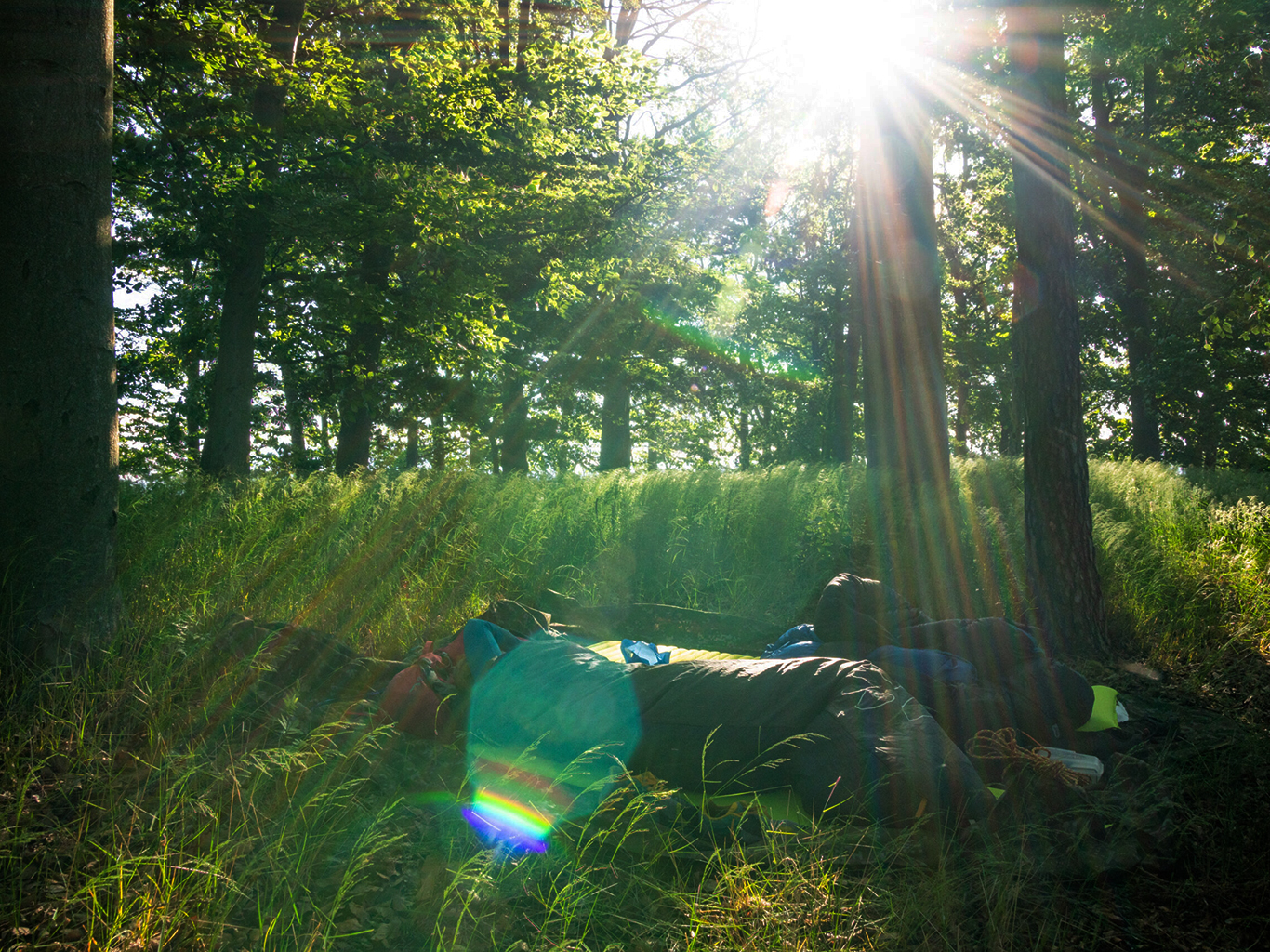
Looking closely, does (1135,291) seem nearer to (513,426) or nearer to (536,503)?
(513,426)

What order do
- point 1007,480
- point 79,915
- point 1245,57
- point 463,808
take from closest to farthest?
point 79,915, point 463,808, point 1007,480, point 1245,57

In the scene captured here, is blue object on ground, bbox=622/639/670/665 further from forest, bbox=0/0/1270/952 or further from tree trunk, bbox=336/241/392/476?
tree trunk, bbox=336/241/392/476

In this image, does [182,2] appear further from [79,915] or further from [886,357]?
[79,915]

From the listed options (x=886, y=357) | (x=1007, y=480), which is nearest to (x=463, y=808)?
(x=886, y=357)

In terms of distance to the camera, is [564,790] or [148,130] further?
[148,130]

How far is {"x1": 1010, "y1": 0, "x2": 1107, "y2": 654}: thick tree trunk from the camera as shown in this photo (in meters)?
5.57

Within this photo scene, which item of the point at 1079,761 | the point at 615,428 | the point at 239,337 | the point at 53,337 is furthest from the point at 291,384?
the point at 1079,761

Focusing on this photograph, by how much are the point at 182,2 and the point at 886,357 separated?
28.6 feet

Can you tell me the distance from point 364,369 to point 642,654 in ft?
36.9

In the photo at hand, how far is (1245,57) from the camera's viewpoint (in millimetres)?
12461

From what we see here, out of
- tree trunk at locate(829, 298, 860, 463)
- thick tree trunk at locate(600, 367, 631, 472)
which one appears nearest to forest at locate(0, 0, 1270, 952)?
thick tree trunk at locate(600, 367, 631, 472)

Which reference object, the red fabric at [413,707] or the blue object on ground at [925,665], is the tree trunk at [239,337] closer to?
the red fabric at [413,707]

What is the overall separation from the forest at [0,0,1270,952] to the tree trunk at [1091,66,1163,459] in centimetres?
21

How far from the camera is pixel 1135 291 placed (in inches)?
789
